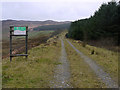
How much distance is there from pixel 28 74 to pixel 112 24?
2498 cm

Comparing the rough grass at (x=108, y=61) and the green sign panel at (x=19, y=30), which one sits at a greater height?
the green sign panel at (x=19, y=30)

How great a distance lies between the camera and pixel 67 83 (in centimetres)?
657

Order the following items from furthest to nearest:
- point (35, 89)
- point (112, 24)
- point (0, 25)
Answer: point (112, 24), point (0, 25), point (35, 89)

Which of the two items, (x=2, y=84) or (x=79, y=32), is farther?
(x=79, y=32)

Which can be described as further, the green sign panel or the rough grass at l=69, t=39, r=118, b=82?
the green sign panel

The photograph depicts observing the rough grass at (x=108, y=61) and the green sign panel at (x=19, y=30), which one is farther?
the green sign panel at (x=19, y=30)

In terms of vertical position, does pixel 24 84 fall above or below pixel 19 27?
below

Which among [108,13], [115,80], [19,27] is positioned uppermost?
[108,13]

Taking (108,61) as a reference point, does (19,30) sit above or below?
above

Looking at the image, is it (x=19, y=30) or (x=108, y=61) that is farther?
(x=108, y=61)

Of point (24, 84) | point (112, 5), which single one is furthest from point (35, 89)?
point (112, 5)

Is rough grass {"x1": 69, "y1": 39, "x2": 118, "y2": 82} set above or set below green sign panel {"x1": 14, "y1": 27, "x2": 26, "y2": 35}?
below

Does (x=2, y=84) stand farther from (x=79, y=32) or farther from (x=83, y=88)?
(x=79, y=32)

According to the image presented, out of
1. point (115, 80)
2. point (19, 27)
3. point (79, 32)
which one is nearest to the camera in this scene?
point (115, 80)
